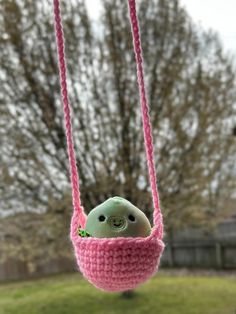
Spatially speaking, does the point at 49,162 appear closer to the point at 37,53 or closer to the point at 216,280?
the point at 37,53

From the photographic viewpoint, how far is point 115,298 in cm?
164

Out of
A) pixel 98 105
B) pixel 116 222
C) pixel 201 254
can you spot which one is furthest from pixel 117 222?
pixel 201 254

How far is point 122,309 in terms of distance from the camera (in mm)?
1521

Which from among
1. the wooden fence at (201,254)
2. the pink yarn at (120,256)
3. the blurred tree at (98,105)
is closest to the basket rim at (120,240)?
the pink yarn at (120,256)

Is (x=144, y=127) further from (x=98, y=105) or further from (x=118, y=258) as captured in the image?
(x=98, y=105)

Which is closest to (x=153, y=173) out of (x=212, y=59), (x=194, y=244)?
(x=212, y=59)

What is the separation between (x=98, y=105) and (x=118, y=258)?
1220 mm

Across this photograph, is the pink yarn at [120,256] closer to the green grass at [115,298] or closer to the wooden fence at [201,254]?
the green grass at [115,298]

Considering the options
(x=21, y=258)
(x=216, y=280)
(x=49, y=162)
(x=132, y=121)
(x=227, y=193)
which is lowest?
(x=216, y=280)

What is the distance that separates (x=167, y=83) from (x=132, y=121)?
0.53ft

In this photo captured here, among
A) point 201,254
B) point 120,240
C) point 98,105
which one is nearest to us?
point 120,240

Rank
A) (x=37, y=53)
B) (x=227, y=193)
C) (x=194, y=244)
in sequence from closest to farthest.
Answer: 1. (x=37, y=53)
2. (x=227, y=193)
3. (x=194, y=244)

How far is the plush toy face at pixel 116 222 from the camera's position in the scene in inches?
14.0

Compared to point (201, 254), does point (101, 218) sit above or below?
above
